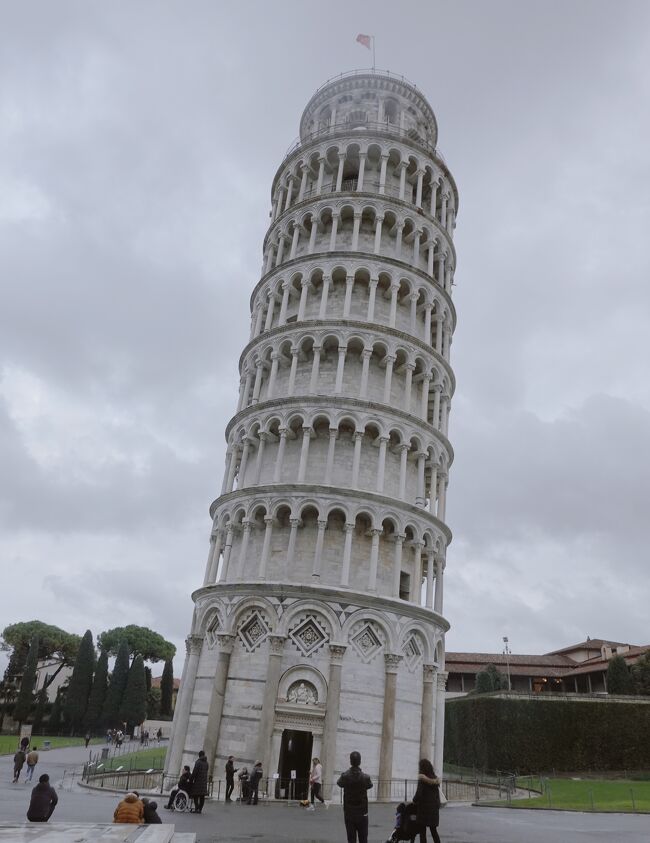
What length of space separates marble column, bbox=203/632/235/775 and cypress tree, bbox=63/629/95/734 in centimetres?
5507

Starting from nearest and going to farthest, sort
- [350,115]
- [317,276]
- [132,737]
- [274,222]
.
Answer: [317,276] → [274,222] → [350,115] → [132,737]

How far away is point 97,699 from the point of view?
76375mm

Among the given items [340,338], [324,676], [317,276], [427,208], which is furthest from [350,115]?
[324,676]

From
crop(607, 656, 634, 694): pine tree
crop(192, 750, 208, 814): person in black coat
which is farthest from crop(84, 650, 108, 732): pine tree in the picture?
crop(192, 750, 208, 814): person in black coat

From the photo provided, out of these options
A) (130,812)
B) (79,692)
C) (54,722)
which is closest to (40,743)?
(79,692)

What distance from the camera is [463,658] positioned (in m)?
84.6

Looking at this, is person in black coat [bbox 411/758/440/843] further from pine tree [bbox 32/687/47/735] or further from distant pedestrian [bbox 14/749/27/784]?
pine tree [bbox 32/687/47/735]

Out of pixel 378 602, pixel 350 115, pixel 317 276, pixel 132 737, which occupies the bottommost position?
pixel 132 737

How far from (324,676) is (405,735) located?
461 cm

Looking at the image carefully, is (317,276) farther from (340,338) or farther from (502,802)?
(502,802)

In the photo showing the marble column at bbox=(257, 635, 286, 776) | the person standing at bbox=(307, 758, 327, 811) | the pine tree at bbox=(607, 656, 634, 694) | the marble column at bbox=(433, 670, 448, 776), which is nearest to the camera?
the person standing at bbox=(307, 758, 327, 811)

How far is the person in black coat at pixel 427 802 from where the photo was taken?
1162 centimetres

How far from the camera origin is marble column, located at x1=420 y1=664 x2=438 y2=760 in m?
29.7

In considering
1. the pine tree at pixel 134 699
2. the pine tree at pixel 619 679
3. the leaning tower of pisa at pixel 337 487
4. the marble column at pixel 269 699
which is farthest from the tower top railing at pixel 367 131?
the pine tree at pixel 134 699
